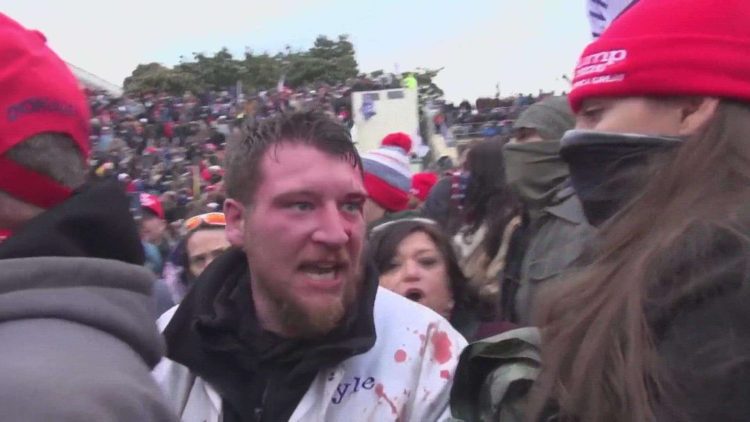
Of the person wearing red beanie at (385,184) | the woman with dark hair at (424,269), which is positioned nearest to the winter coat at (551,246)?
the woman with dark hair at (424,269)

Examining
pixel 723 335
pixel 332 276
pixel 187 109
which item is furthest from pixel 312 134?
pixel 187 109

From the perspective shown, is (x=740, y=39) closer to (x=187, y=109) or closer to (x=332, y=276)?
(x=332, y=276)

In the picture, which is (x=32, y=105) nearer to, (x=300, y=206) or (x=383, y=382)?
(x=300, y=206)

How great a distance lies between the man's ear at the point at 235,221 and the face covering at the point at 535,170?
5.18 feet

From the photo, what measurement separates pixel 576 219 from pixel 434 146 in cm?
2809

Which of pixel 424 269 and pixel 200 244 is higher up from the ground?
pixel 424 269

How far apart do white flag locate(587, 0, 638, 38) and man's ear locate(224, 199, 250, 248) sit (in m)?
0.99

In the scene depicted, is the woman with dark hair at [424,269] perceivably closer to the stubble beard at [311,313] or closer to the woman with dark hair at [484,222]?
the woman with dark hair at [484,222]

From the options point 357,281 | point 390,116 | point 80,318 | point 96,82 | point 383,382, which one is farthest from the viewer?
point 96,82

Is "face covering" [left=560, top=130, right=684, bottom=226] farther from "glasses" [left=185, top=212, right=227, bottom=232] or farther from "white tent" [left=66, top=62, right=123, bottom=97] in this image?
"white tent" [left=66, top=62, right=123, bottom=97]

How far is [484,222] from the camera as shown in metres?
4.77

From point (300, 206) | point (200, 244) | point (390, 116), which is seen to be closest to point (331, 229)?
point (300, 206)

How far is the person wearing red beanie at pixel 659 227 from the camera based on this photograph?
1290mm

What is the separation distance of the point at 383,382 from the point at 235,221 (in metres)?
0.53
